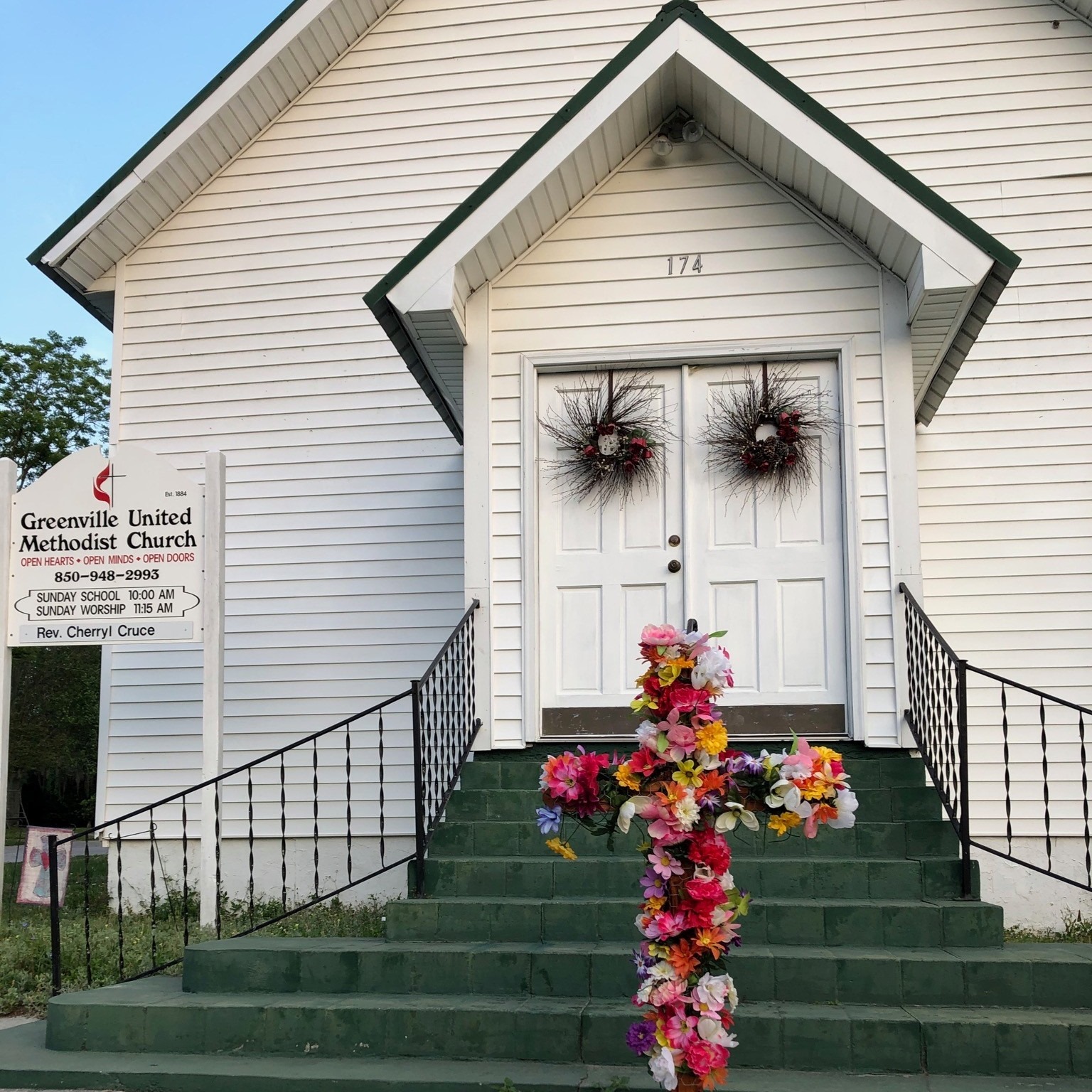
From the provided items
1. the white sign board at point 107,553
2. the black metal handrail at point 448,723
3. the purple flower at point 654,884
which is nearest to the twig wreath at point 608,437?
the black metal handrail at point 448,723

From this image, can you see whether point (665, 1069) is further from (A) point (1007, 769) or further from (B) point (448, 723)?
(B) point (448, 723)

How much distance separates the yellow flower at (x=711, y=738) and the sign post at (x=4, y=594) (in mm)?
5012

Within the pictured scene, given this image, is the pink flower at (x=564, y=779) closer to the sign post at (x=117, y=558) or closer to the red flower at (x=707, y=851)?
the red flower at (x=707, y=851)

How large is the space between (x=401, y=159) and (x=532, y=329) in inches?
144

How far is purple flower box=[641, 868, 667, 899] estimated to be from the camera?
384 centimetres

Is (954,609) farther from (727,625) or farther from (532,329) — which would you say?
(532,329)

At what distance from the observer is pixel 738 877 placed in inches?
218

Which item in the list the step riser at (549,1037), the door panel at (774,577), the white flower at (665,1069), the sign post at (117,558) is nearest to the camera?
the white flower at (665,1069)

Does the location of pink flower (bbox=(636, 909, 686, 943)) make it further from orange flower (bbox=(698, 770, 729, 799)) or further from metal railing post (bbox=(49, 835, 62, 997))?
metal railing post (bbox=(49, 835, 62, 997))

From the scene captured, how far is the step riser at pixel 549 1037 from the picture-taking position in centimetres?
460

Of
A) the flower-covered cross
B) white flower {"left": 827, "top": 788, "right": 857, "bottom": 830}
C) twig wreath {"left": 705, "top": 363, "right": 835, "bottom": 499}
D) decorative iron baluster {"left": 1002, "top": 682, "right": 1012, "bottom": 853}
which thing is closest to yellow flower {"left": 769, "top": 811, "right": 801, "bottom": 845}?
the flower-covered cross

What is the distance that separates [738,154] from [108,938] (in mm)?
6073

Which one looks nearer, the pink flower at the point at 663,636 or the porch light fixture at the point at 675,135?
the pink flower at the point at 663,636

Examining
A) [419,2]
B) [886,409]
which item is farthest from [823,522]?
[419,2]
